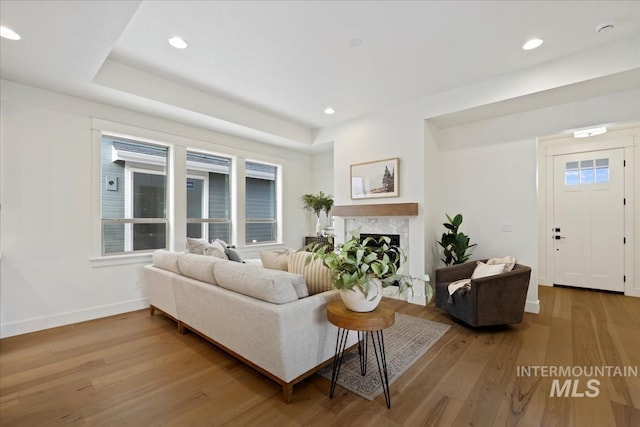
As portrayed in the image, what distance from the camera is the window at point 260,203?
18.0 ft

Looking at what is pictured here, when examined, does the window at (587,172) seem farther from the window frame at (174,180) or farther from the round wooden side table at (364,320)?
the window frame at (174,180)

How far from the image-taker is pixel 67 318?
327 cm

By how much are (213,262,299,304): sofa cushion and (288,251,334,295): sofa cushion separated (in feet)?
0.93

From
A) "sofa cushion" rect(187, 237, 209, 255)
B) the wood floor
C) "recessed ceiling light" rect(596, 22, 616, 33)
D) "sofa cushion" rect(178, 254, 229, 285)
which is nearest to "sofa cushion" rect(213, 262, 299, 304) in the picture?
"sofa cushion" rect(178, 254, 229, 285)

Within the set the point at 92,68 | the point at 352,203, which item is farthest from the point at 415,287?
the point at 92,68

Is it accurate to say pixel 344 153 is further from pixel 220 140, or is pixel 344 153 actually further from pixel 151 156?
pixel 151 156

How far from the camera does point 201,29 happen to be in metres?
2.57

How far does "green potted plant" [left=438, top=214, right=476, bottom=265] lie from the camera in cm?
392

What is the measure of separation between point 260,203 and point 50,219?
316 centimetres

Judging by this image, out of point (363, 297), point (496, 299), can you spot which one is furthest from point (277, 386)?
point (496, 299)

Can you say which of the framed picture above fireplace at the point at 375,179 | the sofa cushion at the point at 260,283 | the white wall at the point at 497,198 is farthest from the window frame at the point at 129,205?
the white wall at the point at 497,198

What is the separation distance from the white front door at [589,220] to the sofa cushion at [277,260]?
5.02 meters

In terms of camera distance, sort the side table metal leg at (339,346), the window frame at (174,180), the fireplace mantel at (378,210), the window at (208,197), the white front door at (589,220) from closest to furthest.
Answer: the side table metal leg at (339,346) → the window frame at (174,180) → the fireplace mantel at (378,210) → the white front door at (589,220) → the window at (208,197)

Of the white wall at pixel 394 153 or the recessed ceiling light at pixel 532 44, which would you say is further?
the white wall at pixel 394 153
